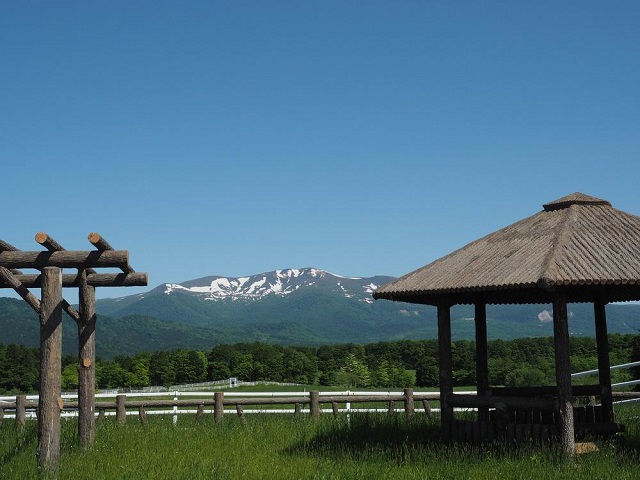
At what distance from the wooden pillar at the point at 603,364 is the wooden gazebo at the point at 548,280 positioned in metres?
0.02

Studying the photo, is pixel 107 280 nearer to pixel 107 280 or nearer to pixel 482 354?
pixel 107 280

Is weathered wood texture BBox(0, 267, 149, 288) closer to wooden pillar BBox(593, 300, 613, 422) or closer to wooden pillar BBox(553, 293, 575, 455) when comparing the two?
wooden pillar BBox(553, 293, 575, 455)

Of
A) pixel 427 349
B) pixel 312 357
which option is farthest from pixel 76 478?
pixel 312 357

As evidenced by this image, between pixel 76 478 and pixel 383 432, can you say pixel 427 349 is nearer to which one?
pixel 383 432

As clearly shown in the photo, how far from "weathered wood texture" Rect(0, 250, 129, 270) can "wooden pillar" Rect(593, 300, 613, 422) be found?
861 cm

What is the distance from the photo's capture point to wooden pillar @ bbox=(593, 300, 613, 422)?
15.3m

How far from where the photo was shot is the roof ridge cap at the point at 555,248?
40.7 feet

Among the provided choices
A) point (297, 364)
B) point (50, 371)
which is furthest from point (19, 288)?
point (297, 364)

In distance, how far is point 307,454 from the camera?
14.2m

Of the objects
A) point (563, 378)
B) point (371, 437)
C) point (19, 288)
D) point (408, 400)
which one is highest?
point (19, 288)

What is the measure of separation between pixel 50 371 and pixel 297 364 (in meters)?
60.8

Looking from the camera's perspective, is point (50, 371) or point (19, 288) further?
point (19, 288)

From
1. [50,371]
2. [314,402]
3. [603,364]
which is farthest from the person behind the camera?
[314,402]

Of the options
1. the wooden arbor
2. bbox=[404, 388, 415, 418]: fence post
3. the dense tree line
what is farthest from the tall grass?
the dense tree line
